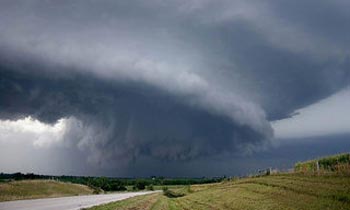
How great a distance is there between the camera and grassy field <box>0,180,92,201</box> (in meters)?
88.6

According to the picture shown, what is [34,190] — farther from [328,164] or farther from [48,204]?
[328,164]

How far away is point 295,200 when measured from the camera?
35.8m

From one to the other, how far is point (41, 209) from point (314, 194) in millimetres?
29950

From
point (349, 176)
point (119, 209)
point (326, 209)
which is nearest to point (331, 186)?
point (349, 176)

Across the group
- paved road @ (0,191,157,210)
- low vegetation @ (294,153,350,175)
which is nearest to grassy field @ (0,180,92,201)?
paved road @ (0,191,157,210)

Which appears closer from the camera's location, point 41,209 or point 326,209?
point 326,209

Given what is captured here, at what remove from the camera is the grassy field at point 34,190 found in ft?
291

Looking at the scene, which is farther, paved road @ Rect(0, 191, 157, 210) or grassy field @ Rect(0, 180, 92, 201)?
grassy field @ Rect(0, 180, 92, 201)

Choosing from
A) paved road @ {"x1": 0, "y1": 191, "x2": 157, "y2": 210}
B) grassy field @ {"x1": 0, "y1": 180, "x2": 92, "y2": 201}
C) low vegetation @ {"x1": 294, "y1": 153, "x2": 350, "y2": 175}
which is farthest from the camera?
grassy field @ {"x1": 0, "y1": 180, "x2": 92, "y2": 201}

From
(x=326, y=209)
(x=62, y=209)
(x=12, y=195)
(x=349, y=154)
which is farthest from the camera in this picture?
(x=12, y=195)

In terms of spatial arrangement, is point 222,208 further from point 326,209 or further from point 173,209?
point 326,209

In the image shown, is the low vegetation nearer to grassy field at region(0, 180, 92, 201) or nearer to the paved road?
the paved road

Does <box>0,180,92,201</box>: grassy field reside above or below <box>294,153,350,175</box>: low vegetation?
below

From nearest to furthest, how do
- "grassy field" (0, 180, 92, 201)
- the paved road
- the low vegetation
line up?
the paved road < the low vegetation < "grassy field" (0, 180, 92, 201)
